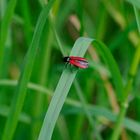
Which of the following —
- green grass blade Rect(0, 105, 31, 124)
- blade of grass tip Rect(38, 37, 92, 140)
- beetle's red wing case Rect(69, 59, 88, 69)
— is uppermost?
beetle's red wing case Rect(69, 59, 88, 69)

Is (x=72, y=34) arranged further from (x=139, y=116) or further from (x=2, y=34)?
(x=2, y=34)

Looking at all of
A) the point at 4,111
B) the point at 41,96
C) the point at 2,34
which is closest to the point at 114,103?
the point at 41,96

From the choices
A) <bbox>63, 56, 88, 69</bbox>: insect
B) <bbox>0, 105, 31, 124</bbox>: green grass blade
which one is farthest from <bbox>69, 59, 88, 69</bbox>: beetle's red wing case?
<bbox>0, 105, 31, 124</bbox>: green grass blade

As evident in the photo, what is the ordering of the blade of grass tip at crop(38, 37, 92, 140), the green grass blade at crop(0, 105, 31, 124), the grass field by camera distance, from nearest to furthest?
the blade of grass tip at crop(38, 37, 92, 140) < the grass field < the green grass blade at crop(0, 105, 31, 124)

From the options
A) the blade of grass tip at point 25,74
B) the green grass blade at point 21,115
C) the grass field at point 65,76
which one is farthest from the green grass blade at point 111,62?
the green grass blade at point 21,115

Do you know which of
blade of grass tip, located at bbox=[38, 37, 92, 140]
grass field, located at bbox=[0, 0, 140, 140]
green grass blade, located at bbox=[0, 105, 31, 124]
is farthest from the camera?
green grass blade, located at bbox=[0, 105, 31, 124]

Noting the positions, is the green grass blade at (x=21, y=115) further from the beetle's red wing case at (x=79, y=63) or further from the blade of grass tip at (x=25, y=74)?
the beetle's red wing case at (x=79, y=63)

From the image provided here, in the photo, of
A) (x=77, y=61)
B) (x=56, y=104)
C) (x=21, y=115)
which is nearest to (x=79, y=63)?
(x=77, y=61)

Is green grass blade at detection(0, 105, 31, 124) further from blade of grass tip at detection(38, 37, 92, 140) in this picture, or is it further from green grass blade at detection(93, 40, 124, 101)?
blade of grass tip at detection(38, 37, 92, 140)

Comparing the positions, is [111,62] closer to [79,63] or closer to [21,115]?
[79,63]
